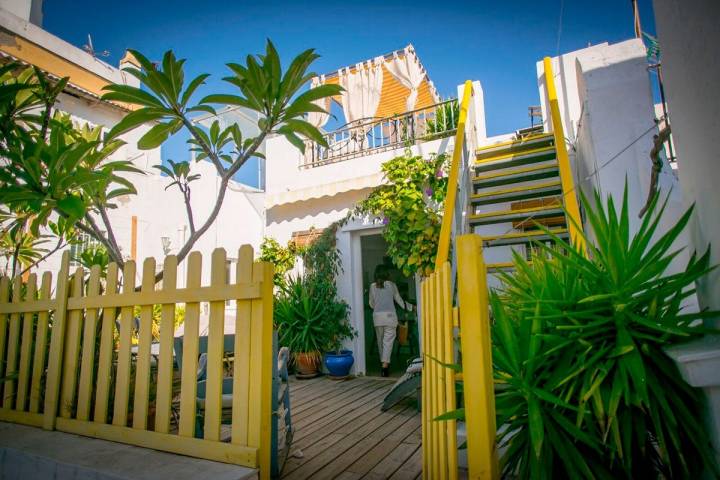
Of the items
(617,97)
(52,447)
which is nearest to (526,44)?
(617,97)

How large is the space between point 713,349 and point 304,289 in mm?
5471

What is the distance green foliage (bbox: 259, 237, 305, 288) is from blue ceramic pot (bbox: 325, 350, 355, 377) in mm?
1596

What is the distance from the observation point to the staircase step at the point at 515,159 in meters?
4.60

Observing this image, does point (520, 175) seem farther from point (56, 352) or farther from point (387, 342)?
point (56, 352)

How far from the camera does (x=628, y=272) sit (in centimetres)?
151

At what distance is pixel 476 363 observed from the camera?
138cm

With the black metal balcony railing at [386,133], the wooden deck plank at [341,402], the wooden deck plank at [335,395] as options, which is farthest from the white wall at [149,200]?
the wooden deck plank at [341,402]

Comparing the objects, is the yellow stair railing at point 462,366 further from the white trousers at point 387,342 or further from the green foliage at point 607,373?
the white trousers at point 387,342

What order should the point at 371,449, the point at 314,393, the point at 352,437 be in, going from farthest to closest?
1. the point at 314,393
2. the point at 352,437
3. the point at 371,449

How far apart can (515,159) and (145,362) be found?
4.55 m

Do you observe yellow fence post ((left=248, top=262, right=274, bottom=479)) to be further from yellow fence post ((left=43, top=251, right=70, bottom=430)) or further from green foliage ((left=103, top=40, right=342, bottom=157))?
yellow fence post ((left=43, top=251, right=70, bottom=430))

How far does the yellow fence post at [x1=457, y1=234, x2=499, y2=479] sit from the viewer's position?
133 centimetres

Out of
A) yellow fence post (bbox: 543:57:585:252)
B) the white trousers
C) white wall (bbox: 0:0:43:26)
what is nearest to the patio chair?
yellow fence post (bbox: 543:57:585:252)

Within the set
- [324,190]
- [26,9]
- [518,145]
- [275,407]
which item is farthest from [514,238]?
[26,9]
